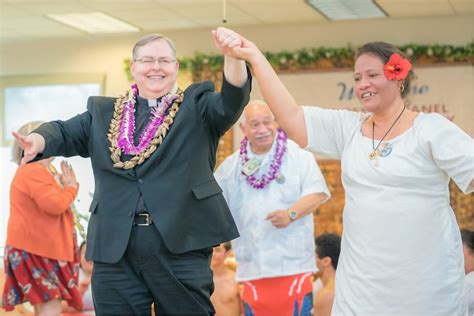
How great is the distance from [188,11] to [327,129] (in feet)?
18.2

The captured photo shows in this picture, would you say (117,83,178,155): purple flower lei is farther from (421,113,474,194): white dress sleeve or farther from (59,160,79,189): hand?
(59,160,79,189): hand

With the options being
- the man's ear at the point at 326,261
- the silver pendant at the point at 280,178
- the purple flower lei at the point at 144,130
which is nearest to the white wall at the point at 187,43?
the man's ear at the point at 326,261

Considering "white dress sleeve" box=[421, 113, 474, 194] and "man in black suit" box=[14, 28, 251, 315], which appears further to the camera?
"man in black suit" box=[14, 28, 251, 315]

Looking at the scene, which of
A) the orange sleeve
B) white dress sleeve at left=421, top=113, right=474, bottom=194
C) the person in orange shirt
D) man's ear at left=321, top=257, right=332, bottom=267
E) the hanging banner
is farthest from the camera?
the hanging banner

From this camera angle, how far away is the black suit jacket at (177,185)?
3.04m

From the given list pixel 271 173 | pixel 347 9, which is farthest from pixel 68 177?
pixel 347 9

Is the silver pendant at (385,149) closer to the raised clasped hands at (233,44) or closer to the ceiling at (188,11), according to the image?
Answer: the raised clasped hands at (233,44)

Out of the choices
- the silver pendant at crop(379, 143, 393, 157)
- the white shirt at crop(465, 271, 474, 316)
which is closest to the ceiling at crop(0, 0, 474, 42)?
the white shirt at crop(465, 271, 474, 316)

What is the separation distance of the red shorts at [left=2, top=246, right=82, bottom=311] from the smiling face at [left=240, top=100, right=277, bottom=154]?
Answer: 162 centimetres

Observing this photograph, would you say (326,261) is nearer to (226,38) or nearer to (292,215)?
(292,215)

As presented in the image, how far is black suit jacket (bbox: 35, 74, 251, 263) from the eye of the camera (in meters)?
3.04

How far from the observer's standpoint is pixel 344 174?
9.74 feet

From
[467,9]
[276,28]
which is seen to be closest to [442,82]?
[467,9]

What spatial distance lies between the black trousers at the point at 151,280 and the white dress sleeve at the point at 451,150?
93 cm
